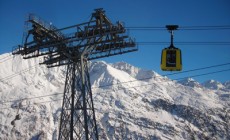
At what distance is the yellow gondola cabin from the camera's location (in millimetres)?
17406

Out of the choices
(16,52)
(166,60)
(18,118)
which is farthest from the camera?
(18,118)

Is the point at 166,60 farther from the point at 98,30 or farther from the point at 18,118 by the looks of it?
the point at 18,118

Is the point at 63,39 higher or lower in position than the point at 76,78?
higher

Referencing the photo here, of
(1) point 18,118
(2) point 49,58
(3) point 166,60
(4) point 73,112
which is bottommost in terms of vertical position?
(4) point 73,112

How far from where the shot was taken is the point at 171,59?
17.5 meters

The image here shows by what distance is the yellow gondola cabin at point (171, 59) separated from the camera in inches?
685

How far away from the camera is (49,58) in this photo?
1052 inches

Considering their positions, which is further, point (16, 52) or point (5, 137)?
point (5, 137)

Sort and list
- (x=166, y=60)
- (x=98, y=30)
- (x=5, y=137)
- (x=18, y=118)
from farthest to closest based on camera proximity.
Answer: (x=18, y=118)
(x=5, y=137)
(x=98, y=30)
(x=166, y=60)

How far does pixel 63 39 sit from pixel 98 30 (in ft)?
8.52

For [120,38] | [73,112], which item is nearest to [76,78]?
[73,112]

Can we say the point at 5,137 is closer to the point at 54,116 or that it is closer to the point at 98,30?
the point at 54,116

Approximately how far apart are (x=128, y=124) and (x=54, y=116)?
4302cm

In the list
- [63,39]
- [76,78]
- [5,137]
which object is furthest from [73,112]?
[5,137]
